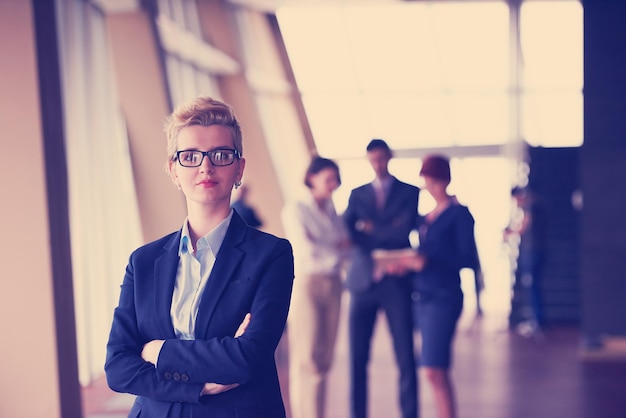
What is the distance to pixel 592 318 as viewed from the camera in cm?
714

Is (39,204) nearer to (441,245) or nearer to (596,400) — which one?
(441,245)

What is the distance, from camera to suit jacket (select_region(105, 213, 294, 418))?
1.59 metres

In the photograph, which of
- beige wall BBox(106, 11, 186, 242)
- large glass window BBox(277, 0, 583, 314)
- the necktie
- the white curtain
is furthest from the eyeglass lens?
large glass window BBox(277, 0, 583, 314)

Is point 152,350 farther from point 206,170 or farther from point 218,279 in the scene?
point 206,170

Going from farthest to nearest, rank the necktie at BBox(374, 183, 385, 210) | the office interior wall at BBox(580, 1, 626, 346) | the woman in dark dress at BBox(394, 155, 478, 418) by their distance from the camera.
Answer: the office interior wall at BBox(580, 1, 626, 346) → the necktie at BBox(374, 183, 385, 210) → the woman in dark dress at BBox(394, 155, 478, 418)

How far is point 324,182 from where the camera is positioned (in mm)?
4164

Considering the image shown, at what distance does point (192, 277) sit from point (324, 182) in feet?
8.32

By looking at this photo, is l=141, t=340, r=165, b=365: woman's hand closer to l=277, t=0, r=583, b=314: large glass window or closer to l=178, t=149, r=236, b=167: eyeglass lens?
l=178, t=149, r=236, b=167: eyeglass lens

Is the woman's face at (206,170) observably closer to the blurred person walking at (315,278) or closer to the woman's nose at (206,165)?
the woman's nose at (206,165)

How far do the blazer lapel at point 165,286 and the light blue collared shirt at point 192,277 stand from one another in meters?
0.02

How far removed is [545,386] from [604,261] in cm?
193

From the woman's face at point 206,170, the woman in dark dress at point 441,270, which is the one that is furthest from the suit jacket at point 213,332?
the woman in dark dress at point 441,270

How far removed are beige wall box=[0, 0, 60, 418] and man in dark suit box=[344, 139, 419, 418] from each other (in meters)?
1.68

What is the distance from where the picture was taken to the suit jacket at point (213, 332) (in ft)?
5.23
